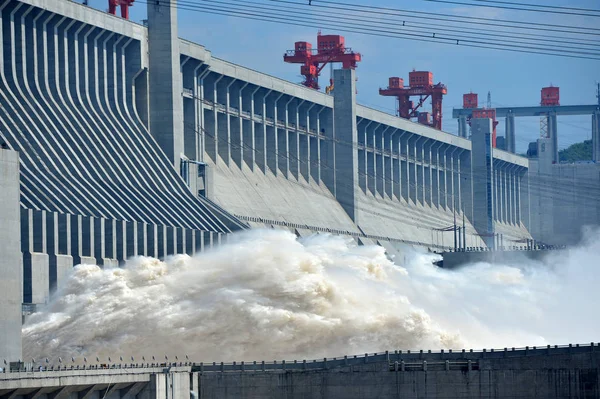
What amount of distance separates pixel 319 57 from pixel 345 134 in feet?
63.1

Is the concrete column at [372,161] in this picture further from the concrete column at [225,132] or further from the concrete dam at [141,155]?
the concrete column at [225,132]

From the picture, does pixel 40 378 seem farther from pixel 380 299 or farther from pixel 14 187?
pixel 380 299

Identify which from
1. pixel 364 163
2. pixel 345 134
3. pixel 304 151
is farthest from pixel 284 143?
pixel 364 163

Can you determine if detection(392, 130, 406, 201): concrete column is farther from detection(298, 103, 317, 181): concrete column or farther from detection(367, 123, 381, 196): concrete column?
detection(298, 103, 317, 181): concrete column

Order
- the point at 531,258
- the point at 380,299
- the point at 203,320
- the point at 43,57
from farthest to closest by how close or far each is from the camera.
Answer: the point at 531,258, the point at 43,57, the point at 380,299, the point at 203,320

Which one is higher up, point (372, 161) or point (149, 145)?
point (372, 161)

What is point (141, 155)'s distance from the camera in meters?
119

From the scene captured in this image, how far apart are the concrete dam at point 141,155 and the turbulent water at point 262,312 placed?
2.27 m

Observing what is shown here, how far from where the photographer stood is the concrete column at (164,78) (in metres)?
123

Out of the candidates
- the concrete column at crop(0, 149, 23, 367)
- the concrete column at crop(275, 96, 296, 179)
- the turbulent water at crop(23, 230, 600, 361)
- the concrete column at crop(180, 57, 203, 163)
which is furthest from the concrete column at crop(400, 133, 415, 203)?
the concrete column at crop(0, 149, 23, 367)

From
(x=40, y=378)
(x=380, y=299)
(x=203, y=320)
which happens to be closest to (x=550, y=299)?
(x=380, y=299)

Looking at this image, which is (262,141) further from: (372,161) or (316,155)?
(372,161)

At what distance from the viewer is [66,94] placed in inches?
4518

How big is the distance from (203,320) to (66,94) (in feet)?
83.9
